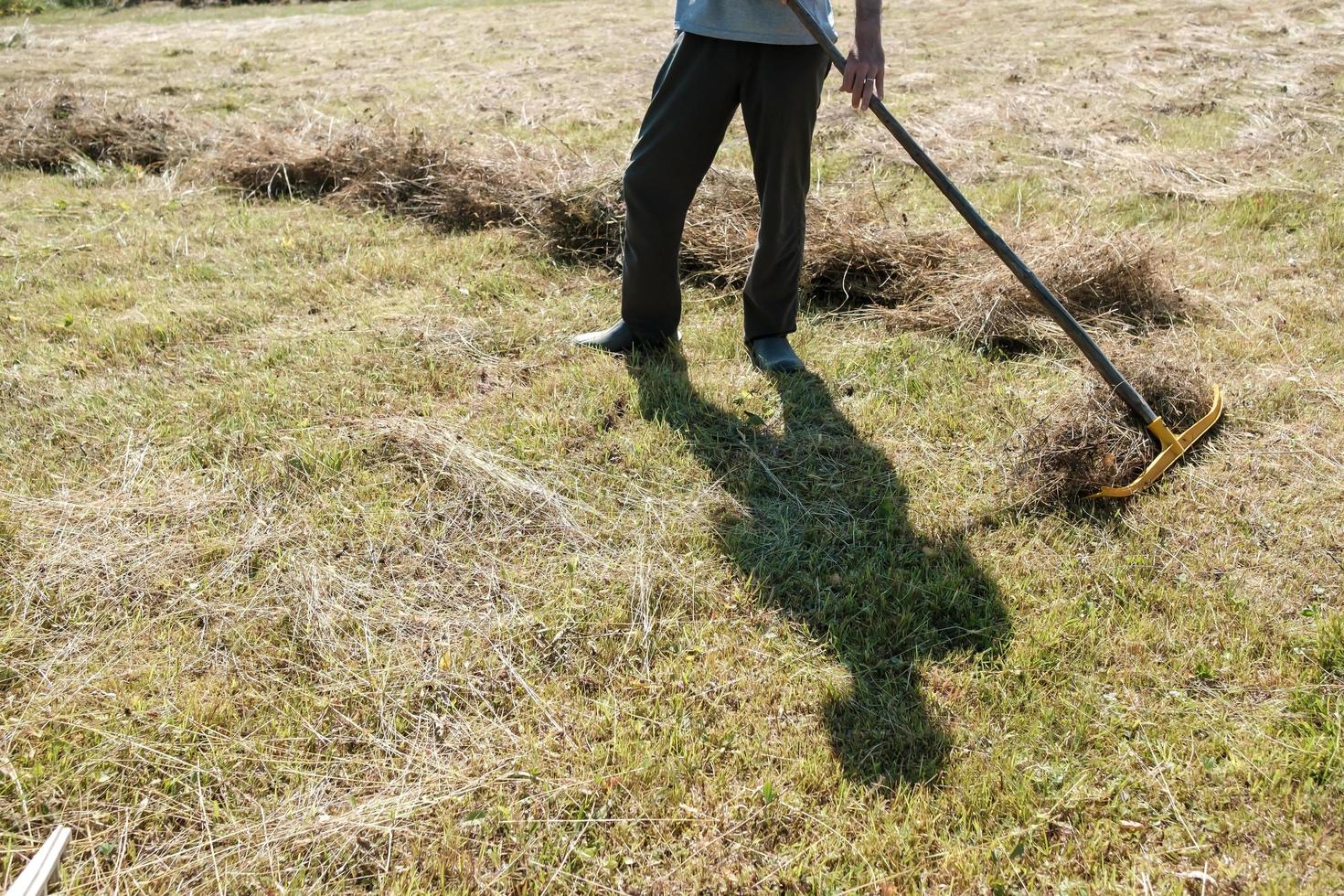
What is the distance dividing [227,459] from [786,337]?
215 centimetres

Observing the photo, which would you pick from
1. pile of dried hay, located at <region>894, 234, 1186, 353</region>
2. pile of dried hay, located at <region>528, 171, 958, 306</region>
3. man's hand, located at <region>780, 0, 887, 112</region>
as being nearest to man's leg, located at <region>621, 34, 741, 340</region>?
man's hand, located at <region>780, 0, 887, 112</region>

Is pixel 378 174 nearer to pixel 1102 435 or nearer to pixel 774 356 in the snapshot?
pixel 774 356

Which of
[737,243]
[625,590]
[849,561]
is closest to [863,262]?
[737,243]

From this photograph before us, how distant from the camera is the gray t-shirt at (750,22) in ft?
9.47

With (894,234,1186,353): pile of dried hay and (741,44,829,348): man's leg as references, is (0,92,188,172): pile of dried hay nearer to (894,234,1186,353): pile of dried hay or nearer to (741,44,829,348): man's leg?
(741,44,829,348): man's leg

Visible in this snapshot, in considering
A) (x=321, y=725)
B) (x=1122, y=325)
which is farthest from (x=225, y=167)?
(x=1122, y=325)

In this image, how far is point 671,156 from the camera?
3174 mm

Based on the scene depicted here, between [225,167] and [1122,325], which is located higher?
[225,167]

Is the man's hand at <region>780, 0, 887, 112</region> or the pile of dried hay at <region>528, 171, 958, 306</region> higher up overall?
the man's hand at <region>780, 0, 887, 112</region>

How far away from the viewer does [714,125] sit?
3135 mm

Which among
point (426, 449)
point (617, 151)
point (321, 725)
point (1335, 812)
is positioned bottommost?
point (1335, 812)

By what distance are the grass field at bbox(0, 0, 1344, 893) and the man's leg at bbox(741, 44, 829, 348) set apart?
256mm

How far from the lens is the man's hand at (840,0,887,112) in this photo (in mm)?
2805

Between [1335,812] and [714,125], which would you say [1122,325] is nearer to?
[714,125]
